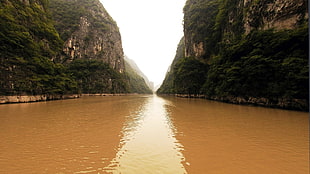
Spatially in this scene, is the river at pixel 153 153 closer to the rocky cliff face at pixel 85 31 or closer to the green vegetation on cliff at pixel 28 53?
the green vegetation on cliff at pixel 28 53

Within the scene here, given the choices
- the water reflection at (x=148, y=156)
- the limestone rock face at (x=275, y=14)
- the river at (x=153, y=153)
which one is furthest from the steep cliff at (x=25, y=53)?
the limestone rock face at (x=275, y=14)

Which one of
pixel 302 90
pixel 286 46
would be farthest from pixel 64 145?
pixel 286 46

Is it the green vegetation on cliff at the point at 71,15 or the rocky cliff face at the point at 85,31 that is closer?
the green vegetation on cliff at the point at 71,15

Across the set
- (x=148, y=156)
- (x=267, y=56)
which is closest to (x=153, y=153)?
(x=148, y=156)

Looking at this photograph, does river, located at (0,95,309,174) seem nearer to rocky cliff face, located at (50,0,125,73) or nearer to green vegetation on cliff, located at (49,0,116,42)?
rocky cliff face, located at (50,0,125,73)

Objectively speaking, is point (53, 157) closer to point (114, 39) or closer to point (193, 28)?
point (193, 28)

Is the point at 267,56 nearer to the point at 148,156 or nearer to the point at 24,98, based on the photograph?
the point at 148,156

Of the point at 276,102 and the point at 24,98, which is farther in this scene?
the point at 24,98

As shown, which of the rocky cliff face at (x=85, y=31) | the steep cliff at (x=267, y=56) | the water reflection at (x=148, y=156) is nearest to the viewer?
the water reflection at (x=148, y=156)
